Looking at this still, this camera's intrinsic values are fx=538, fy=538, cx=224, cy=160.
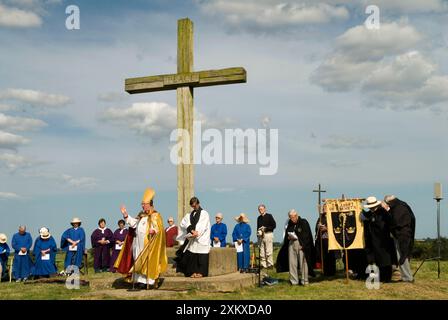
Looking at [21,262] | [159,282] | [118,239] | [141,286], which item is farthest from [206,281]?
[21,262]

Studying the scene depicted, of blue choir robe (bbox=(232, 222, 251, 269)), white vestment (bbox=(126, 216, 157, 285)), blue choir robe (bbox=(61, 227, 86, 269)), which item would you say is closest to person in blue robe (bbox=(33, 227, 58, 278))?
blue choir robe (bbox=(61, 227, 86, 269))

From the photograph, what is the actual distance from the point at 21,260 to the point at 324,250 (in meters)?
9.42

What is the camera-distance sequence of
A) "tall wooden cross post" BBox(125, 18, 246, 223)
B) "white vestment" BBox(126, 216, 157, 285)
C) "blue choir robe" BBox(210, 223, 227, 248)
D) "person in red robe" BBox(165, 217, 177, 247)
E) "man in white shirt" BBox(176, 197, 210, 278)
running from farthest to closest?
1. "blue choir robe" BBox(210, 223, 227, 248)
2. "person in red robe" BBox(165, 217, 177, 247)
3. "tall wooden cross post" BBox(125, 18, 246, 223)
4. "man in white shirt" BBox(176, 197, 210, 278)
5. "white vestment" BBox(126, 216, 157, 285)

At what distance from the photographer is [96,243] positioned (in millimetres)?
18672

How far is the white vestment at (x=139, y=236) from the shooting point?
10797mm

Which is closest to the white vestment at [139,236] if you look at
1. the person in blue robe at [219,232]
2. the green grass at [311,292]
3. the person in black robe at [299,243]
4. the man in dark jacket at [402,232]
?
the green grass at [311,292]

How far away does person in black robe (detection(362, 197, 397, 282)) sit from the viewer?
477 inches

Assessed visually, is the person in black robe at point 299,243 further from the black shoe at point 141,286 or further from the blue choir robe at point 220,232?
the blue choir robe at point 220,232

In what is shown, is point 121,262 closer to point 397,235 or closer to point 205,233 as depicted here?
point 205,233

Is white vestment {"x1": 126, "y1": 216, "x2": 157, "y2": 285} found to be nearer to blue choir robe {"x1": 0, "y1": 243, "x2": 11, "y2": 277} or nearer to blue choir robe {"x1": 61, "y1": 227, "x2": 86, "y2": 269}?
blue choir robe {"x1": 61, "y1": 227, "x2": 86, "y2": 269}

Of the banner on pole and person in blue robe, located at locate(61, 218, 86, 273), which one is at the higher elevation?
the banner on pole

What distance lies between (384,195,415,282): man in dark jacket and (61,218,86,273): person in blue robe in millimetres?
9348

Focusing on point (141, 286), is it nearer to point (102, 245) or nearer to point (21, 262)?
point (21, 262)

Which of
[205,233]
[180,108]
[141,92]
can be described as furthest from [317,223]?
[141,92]
